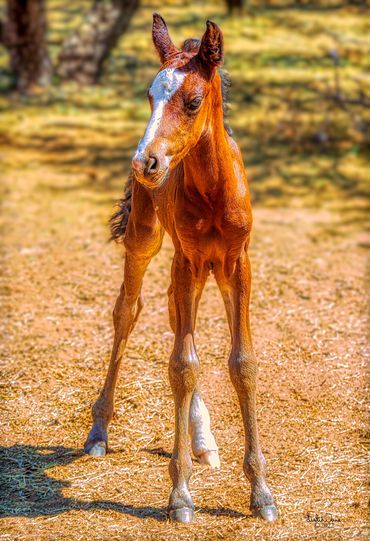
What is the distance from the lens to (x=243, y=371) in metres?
4.87

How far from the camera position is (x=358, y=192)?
12367mm

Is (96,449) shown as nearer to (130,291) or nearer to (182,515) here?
(130,291)

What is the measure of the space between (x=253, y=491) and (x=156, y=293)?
12.0 feet

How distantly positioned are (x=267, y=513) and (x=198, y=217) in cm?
154

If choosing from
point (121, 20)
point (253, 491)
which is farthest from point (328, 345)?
point (121, 20)

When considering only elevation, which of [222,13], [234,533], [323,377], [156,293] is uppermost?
[222,13]

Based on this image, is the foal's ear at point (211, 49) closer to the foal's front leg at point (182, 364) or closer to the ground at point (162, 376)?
the foal's front leg at point (182, 364)

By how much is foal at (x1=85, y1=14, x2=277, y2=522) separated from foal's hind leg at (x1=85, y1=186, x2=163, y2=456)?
8.5 inches

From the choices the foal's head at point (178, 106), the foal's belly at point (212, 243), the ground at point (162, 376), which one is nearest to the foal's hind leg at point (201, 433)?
the ground at point (162, 376)

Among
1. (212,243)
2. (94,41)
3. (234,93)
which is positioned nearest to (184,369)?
(212,243)

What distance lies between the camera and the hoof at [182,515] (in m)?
4.75

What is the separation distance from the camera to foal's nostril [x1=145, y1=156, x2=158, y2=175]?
409 cm

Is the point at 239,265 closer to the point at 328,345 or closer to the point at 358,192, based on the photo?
the point at 328,345

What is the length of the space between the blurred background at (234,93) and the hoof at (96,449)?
6774 millimetres
